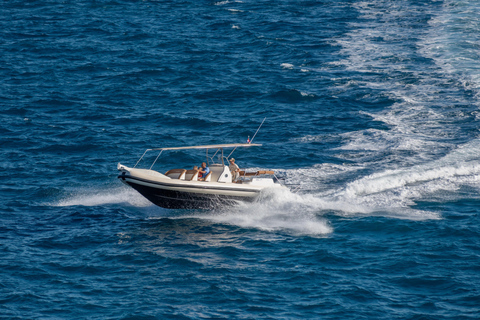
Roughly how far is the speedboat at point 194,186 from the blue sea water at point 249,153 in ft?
2.22

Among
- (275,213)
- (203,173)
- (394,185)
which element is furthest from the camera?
(394,185)

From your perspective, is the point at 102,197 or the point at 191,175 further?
the point at 102,197

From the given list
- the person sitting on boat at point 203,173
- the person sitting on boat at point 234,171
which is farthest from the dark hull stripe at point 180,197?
the person sitting on boat at point 234,171

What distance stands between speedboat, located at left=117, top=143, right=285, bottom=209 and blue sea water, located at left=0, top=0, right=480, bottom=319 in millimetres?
675

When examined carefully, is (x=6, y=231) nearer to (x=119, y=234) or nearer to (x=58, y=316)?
(x=119, y=234)

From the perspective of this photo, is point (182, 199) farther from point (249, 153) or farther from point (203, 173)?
point (249, 153)

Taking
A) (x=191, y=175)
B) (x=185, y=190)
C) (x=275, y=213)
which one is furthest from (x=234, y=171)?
(x=185, y=190)

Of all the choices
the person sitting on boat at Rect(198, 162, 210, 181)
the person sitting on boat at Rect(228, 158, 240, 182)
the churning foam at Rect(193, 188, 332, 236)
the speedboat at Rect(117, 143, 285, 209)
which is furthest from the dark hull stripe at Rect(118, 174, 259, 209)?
the person sitting on boat at Rect(228, 158, 240, 182)

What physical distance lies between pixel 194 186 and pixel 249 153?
350 inches

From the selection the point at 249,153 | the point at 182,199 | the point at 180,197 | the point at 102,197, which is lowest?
the point at 249,153

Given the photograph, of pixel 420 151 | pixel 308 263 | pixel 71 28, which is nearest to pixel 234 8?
pixel 71 28

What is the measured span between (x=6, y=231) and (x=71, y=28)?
110ft

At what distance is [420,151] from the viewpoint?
3391 cm

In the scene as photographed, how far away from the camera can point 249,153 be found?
115 feet
